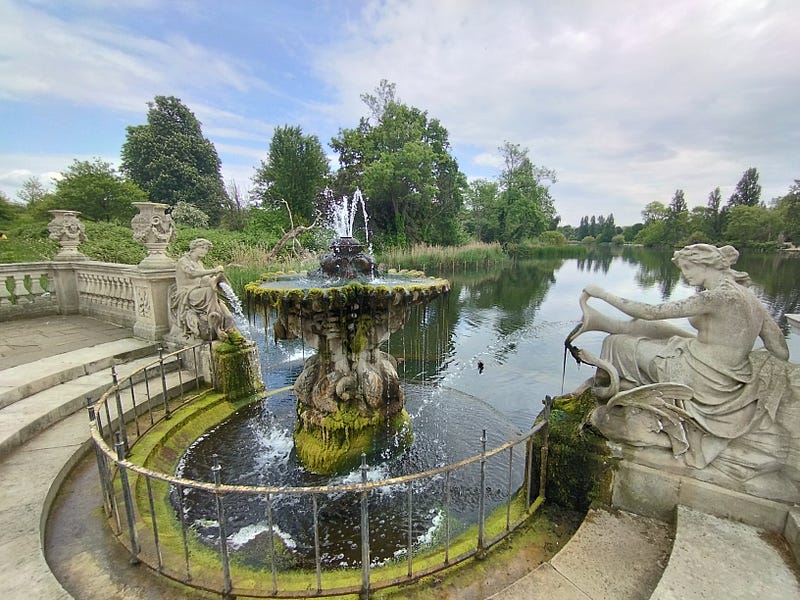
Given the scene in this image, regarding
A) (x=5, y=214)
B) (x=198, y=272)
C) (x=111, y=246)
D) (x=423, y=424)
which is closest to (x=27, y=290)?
(x=198, y=272)

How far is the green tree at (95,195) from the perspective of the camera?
22.8 meters

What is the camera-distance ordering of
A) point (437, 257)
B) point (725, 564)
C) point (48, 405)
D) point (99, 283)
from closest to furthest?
point (725, 564), point (48, 405), point (99, 283), point (437, 257)

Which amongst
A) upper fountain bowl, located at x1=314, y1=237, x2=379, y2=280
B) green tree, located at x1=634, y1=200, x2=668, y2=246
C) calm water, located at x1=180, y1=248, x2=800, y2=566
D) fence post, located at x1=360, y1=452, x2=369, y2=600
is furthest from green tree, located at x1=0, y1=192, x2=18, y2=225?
green tree, located at x1=634, y1=200, x2=668, y2=246

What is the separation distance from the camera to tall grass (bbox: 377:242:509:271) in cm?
2594

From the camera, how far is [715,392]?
2738 millimetres

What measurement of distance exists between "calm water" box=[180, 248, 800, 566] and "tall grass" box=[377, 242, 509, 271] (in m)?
10.9

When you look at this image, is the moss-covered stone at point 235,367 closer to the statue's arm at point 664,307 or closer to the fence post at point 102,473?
the fence post at point 102,473

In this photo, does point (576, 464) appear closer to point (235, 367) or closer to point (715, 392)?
point (715, 392)

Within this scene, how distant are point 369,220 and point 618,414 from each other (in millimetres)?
33074

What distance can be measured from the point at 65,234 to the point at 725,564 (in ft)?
40.8

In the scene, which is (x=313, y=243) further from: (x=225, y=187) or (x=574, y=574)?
(x=574, y=574)

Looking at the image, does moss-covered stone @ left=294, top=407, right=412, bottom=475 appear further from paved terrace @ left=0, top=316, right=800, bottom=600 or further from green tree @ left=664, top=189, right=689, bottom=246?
green tree @ left=664, top=189, right=689, bottom=246

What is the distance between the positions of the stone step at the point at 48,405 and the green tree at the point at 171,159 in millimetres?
33892

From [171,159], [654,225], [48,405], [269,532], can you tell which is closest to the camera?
[269,532]
